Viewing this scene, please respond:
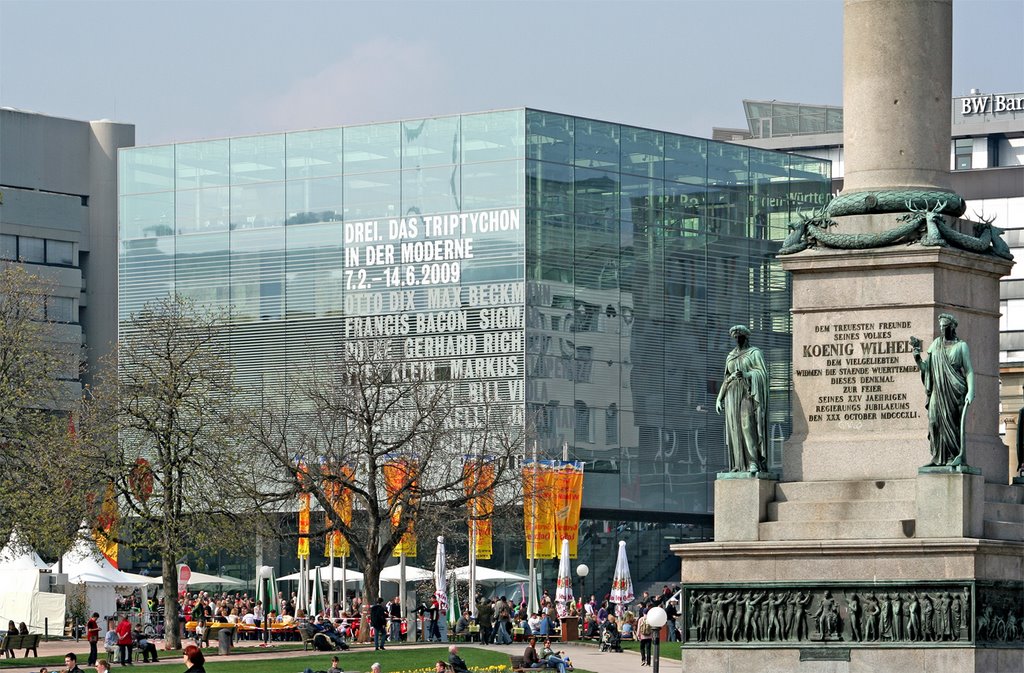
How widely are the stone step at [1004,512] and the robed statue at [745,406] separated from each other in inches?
118

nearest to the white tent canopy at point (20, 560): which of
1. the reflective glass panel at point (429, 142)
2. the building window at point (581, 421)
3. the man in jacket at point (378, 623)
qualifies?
the man in jacket at point (378, 623)

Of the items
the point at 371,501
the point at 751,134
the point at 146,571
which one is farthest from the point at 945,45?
the point at 751,134

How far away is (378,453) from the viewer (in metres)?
69.8

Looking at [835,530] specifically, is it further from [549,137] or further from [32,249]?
[32,249]

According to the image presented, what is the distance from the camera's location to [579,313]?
99.0m

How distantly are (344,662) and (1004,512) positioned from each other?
25.6 meters

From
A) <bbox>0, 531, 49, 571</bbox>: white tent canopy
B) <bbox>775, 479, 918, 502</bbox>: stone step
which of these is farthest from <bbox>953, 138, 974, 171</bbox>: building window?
<bbox>775, 479, 918, 502</bbox>: stone step

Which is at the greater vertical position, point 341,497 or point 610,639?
point 341,497

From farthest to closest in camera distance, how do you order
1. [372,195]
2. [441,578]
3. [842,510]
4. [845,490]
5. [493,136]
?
1. [372,195]
2. [493,136]
3. [441,578]
4. [845,490]
5. [842,510]

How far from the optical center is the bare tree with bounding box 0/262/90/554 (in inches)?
2539

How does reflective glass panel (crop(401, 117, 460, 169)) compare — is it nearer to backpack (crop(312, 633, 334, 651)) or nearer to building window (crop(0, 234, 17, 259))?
building window (crop(0, 234, 17, 259))

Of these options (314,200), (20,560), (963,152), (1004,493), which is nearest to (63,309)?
(314,200)

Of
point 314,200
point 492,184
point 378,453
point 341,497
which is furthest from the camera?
point 314,200

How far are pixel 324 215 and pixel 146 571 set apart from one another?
1975 cm
